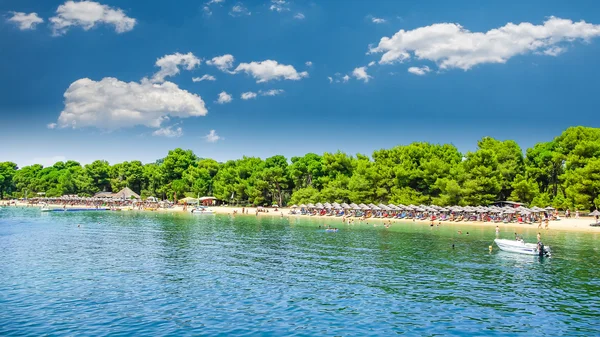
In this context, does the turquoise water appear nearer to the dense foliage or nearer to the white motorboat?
the white motorboat

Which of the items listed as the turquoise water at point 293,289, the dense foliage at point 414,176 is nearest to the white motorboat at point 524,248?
the turquoise water at point 293,289

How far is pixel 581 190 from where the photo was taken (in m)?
68.2

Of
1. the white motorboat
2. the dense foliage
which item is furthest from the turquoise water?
the dense foliage

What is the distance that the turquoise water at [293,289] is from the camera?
67.5 ft

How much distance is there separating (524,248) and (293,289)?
25140 millimetres

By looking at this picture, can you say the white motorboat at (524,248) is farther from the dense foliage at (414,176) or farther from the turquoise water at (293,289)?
the dense foliage at (414,176)

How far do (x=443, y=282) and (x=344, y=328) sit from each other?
1147cm

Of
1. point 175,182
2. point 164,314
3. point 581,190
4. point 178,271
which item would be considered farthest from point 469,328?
point 175,182

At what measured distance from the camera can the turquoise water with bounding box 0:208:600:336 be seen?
20569 millimetres

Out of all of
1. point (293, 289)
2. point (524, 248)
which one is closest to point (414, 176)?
point (524, 248)

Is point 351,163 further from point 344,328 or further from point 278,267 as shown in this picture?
point 344,328

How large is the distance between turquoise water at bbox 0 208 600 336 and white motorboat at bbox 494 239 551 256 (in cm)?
122

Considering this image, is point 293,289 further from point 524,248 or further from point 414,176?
point 414,176

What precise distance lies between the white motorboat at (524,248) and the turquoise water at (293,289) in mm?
1221
